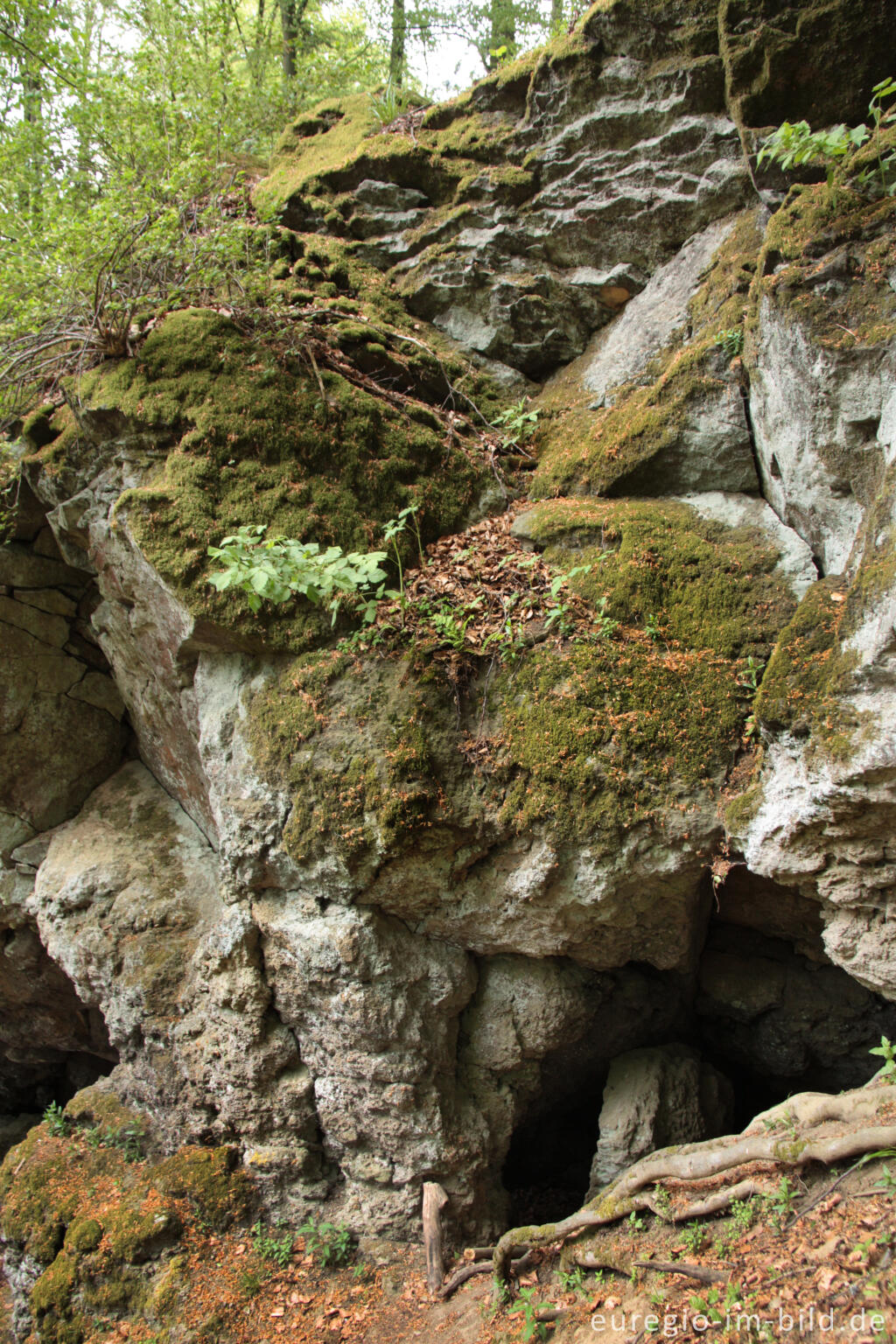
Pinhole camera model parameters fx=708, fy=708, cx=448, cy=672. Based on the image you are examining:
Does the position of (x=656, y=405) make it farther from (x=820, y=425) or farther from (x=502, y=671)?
(x=502, y=671)

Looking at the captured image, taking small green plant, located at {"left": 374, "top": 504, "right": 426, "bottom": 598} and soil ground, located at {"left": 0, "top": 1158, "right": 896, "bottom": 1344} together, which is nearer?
soil ground, located at {"left": 0, "top": 1158, "right": 896, "bottom": 1344}

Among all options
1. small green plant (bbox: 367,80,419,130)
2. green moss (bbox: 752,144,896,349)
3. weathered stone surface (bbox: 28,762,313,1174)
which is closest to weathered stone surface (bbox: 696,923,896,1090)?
weathered stone surface (bbox: 28,762,313,1174)

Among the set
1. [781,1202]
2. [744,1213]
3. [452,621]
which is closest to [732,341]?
[452,621]

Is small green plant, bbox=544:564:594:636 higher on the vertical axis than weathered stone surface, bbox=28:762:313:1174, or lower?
higher

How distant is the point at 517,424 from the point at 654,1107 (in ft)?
18.6

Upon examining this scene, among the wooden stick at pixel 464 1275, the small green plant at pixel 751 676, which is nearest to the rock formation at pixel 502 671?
the small green plant at pixel 751 676

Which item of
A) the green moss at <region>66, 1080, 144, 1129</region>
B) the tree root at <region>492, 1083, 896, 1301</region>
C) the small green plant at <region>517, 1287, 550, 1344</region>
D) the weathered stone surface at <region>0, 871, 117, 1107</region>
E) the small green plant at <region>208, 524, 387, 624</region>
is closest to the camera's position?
the tree root at <region>492, 1083, 896, 1301</region>

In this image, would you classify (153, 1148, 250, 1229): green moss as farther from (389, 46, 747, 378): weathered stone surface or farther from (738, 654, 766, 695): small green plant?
(389, 46, 747, 378): weathered stone surface

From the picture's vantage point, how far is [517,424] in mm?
6266

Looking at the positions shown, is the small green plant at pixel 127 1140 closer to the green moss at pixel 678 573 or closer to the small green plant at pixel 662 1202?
the small green plant at pixel 662 1202

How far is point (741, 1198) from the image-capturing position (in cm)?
367

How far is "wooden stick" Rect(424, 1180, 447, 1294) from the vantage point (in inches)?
185

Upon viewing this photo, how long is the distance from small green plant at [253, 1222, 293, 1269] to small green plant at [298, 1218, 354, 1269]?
108mm

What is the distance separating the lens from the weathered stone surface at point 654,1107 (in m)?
5.34
